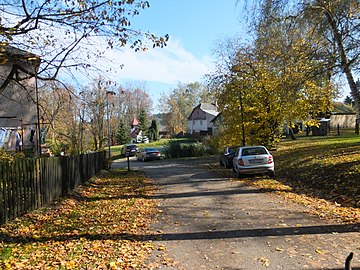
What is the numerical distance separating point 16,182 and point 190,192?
6.38 m

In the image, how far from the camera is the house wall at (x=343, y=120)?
51531 mm

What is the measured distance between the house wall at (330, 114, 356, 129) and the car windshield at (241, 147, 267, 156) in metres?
40.6

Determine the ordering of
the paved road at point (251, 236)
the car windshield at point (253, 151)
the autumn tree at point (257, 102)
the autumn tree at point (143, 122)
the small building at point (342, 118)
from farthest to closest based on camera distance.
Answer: the autumn tree at point (143, 122) → the small building at point (342, 118) → the autumn tree at point (257, 102) → the car windshield at point (253, 151) → the paved road at point (251, 236)

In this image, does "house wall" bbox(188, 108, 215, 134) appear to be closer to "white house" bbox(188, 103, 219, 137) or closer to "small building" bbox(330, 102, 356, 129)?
"white house" bbox(188, 103, 219, 137)

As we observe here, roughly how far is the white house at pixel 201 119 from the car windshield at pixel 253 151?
213 ft

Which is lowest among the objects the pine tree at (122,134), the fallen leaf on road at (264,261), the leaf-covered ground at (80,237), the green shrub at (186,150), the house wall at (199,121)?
the leaf-covered ground at (80,237)

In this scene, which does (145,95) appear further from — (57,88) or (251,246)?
(251,246)

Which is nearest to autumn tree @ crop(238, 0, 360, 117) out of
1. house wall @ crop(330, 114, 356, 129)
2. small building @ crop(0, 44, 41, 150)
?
small building @ crop(0, 44, 41, 150)

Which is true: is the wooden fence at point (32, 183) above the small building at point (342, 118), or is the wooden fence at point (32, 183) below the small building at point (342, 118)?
below

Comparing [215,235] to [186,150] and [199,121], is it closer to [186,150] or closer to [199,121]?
[186,150]

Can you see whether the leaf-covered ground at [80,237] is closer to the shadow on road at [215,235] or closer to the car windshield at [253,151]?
the shadow on road at [215,235]

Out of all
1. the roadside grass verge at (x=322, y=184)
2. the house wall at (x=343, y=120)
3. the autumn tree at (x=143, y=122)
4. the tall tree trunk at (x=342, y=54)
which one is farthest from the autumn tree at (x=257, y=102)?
the autumn tree at (x=143, y=122)

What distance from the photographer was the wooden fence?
25.6 feet

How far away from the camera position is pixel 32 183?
30.0ft
